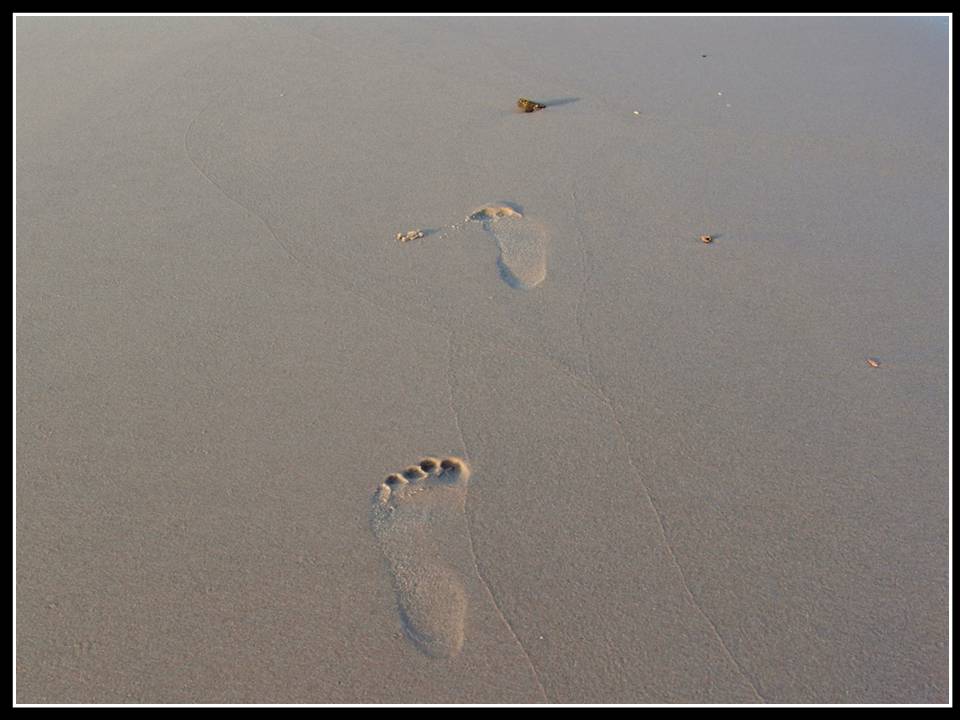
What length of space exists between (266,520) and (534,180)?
202cm

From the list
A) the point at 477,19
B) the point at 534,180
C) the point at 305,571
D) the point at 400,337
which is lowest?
the point at 305,571

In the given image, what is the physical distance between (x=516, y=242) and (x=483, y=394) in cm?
89

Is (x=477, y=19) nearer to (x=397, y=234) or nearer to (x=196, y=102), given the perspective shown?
(x=196, y=102)

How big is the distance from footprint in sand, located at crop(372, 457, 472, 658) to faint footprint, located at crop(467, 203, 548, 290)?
36.7 inches

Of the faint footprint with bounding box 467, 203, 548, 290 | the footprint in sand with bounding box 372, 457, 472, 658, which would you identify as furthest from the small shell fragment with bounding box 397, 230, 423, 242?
the footprint in sand with bounding box 372, 457, 472, 658

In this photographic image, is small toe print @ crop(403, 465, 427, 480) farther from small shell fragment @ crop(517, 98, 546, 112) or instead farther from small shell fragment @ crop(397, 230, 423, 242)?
small shell fragment @ crop(517, 98, 546, 112)

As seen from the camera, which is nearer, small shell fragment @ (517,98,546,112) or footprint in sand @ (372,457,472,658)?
footprint in sand @ (372,457,472,658)

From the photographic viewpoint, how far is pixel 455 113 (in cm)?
409

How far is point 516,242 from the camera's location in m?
3.12

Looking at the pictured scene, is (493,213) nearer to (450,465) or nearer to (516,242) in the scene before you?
(516,242)

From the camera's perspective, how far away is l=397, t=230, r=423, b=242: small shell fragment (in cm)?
312

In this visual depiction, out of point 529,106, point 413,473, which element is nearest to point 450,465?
point 413,473

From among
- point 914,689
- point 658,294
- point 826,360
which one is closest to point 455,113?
point 658,294

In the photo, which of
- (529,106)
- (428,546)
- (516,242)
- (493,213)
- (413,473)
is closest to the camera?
(428,546)
